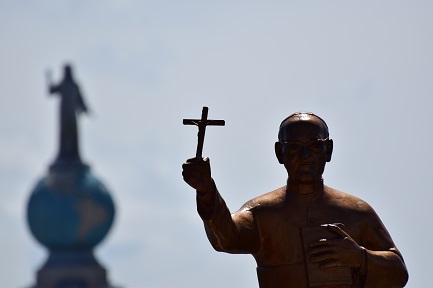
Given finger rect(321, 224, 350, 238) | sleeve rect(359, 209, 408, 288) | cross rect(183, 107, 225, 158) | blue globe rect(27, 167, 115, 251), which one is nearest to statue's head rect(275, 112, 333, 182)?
finger rect(321, 224, 350, 238)

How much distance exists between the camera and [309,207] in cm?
1867

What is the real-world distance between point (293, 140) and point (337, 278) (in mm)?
1168

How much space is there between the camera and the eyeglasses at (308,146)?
727 inches

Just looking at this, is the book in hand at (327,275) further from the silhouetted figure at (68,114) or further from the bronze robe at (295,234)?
the silhouetted figure at (68,114)

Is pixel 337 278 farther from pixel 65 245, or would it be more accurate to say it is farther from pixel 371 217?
pixel 65 245

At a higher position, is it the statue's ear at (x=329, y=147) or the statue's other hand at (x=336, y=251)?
the statue's ear at (x=329, y=147)

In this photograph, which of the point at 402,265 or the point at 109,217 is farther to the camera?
the point at 109,217

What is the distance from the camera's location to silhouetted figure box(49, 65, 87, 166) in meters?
126

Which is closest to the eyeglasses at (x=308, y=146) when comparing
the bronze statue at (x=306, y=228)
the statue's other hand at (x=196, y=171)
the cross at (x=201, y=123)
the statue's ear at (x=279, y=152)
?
the bronze statue at (x=306, y=228)

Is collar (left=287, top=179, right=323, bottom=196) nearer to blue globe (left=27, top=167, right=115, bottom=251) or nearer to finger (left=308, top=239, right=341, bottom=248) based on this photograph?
finger (left=308, top=239, right=341, bottom=248)

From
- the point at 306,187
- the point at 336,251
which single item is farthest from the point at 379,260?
the point at 306,187

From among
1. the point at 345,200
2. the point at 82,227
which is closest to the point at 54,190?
the point at 82,227

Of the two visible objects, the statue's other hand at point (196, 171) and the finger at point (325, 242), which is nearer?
the statue's other hand at point (196, 171)

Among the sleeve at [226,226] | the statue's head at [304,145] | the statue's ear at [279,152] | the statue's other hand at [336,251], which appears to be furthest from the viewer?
the statue's ear at [279,152]
